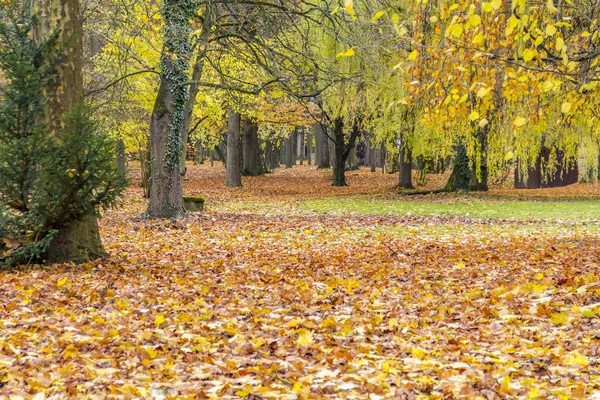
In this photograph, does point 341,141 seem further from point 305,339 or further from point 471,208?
point 305,339

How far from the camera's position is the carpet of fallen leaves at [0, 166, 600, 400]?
3885 mm

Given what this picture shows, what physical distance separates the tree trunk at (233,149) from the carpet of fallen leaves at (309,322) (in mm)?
16821

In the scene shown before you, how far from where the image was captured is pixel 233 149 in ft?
91.4

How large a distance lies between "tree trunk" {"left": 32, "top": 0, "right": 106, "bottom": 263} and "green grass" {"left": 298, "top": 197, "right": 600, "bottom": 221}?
10.9m

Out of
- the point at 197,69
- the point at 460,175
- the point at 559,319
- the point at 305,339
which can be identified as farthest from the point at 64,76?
the point at 460,175

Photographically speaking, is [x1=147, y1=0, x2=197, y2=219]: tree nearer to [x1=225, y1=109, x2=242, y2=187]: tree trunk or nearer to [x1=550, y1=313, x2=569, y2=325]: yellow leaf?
[x1=550, y1=313, x2=569, y2=325]: yellow leaf

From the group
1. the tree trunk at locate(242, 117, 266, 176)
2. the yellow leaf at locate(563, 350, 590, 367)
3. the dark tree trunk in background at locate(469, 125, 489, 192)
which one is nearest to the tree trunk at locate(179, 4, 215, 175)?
the dark tree trunk in background at locate(469, 125, 489, 192)

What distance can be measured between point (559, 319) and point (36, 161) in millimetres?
6075

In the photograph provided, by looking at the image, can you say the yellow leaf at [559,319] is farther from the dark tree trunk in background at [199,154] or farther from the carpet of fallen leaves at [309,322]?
the dark tree trunk in background at [199,154]

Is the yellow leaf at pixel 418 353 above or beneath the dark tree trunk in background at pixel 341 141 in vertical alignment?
beneath

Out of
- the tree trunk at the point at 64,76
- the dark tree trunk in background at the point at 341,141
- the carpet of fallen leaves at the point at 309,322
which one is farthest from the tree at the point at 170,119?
the dark tree trunk in background at the point at 341,141

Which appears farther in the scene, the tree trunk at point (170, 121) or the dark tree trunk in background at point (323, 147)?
the dark tree trunk in background at point (323, 147)

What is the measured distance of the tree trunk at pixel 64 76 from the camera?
805 cm

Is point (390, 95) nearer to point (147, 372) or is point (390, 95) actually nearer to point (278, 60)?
point (278, 60)
